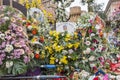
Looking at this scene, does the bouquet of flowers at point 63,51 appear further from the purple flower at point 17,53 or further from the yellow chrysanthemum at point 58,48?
the purple flower at point 17,53

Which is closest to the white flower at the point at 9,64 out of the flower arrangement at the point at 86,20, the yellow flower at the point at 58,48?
the yellow flower at the point at 58,48

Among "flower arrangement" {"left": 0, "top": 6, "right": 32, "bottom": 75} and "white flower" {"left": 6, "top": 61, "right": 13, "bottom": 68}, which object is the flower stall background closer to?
"flower arrangement" {"left": 0, "top": 6, "right": 32, "bottom": 75}

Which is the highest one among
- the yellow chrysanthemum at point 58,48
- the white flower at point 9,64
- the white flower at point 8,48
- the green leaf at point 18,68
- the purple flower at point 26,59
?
the white flower at point 8,48

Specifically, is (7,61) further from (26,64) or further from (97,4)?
(97,4)

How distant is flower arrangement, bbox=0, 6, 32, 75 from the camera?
3.38 m

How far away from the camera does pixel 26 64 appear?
11.5 ft

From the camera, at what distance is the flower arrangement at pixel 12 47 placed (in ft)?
11.1

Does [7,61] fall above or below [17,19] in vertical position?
below

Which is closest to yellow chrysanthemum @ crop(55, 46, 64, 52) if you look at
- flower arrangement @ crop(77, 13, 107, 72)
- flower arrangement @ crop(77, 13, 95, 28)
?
flower arrangement @ crop(77, 13, 107, 72)

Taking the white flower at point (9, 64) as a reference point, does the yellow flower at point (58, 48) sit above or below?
above

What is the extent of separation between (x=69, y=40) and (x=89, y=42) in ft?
1.02

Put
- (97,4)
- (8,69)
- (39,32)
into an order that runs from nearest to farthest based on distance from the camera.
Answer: (8,69)
(39,32)
(97,4)

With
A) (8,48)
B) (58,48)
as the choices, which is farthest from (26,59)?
(58,48)

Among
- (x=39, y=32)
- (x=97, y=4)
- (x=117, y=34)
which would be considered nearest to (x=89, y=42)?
(x=39, y=32)
